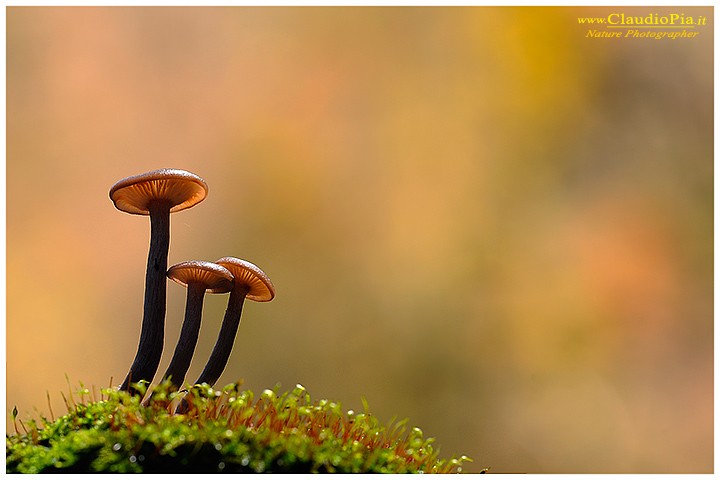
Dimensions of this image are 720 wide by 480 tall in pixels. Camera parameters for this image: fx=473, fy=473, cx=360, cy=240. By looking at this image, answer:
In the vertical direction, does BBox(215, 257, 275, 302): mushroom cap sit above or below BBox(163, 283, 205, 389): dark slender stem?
above

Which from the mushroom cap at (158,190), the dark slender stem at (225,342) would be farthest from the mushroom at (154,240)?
the dark slender stem at (225,342)

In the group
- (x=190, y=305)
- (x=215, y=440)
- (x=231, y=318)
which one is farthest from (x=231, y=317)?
(x=215, y=440)

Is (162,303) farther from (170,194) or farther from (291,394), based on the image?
(291,394)

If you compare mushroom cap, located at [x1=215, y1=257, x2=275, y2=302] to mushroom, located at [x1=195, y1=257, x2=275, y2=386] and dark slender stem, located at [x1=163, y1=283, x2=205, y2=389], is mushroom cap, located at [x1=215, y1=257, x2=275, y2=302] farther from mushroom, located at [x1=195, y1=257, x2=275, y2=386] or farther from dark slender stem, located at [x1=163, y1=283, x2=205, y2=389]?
dark slender stem, located at [x1=163, y1=283, x2=205, y2=389]

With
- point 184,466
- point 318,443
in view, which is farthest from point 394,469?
point 184,466

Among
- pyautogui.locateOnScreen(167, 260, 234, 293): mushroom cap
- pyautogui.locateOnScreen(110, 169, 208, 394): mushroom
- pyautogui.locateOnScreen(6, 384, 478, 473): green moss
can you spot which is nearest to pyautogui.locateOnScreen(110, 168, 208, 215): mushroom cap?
pyautogui.locateOnScreen(110, 169, 208, 394): mushroom

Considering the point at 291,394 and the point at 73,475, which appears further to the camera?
the point at 291,394

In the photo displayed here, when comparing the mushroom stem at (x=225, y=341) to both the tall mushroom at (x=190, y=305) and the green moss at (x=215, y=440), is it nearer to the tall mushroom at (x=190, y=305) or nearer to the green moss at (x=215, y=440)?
the tall mushroom at (x=190, y=305)
